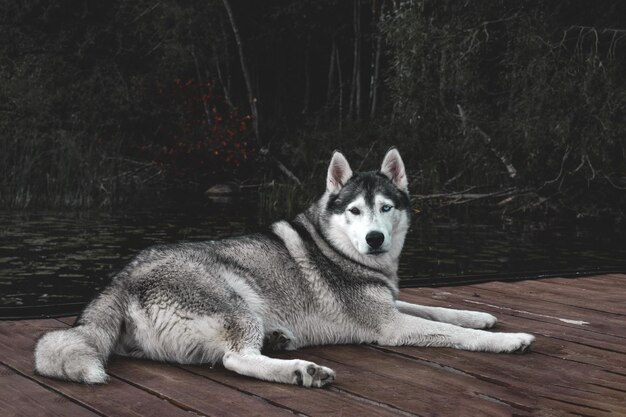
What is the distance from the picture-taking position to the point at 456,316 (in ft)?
15.6

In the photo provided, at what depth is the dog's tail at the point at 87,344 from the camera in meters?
3.32

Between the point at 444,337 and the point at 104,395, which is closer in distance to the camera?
the point at 104,395

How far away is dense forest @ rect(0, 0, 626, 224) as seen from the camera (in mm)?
13867

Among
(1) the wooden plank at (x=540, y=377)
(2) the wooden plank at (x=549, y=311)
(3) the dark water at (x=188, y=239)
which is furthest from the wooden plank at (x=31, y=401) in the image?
(3) the dark water at (x=188, y=239)

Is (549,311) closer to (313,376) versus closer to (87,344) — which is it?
(313,376)

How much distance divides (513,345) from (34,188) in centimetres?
1257

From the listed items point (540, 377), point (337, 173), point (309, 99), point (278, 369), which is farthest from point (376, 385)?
point (309, 99)

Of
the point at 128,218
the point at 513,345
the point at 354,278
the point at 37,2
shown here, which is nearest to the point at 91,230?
the point at 128,218

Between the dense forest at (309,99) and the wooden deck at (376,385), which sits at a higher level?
the dense forest at (309,99)

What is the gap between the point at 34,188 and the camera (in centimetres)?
1488

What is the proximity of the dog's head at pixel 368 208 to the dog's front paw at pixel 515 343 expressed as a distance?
85 centimetres

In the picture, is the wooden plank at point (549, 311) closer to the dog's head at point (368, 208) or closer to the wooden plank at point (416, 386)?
the dog's head at point (368, 208)

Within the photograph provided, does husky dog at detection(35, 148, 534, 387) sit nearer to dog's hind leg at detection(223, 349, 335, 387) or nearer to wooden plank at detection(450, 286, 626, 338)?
dog's hind leg at detection(223, 349, 335, 387)

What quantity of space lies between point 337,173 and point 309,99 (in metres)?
24.7
